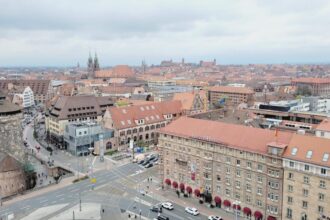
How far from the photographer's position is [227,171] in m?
66.0

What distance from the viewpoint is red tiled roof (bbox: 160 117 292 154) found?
202 feet

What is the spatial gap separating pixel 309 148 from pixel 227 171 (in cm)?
1662

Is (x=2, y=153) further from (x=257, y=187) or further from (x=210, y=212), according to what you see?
(x=257, y=187)

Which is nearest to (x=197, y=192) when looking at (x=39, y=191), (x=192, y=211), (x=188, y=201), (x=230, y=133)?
(x=188, y=201)

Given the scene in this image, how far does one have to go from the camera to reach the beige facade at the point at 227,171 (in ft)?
196

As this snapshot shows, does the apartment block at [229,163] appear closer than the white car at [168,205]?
Yes

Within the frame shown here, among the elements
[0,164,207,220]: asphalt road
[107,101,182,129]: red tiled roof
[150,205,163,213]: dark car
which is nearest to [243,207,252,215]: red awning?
[0,164,207,220]: asphalt road

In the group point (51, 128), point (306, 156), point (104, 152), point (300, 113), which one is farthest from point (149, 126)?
point (306, 156)

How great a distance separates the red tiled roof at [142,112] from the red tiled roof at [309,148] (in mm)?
62940

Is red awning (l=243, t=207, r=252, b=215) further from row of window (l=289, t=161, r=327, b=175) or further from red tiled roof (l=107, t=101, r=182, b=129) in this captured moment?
red tiled roof (l=107, t=101, r=182, b=129)

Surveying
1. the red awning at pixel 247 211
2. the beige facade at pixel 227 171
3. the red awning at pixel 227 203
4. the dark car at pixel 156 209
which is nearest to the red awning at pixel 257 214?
the beige facade at pixel 227 171

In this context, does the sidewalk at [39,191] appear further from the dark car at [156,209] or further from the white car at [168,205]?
the white car at [168,205]

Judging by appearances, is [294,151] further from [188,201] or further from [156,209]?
[156,209]

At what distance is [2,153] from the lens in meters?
85.4
